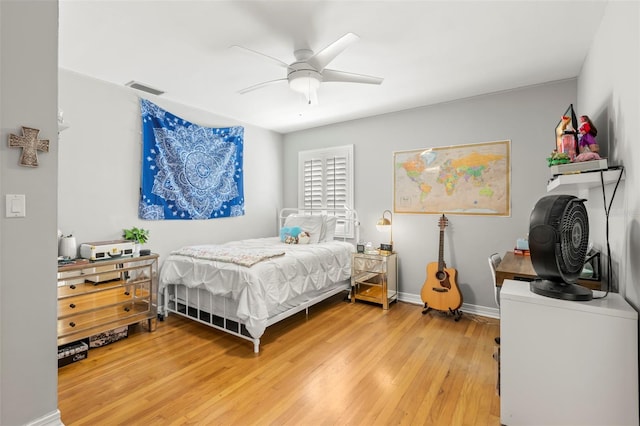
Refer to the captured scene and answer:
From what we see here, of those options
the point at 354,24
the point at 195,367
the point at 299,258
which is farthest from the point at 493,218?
the point at 195,367

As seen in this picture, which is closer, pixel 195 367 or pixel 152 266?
pixel 195 367

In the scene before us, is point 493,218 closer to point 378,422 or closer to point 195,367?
point 378,422

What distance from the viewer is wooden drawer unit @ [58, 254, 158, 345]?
2.43 meters

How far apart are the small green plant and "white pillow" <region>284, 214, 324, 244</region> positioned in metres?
1.79

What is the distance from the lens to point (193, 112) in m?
3.80

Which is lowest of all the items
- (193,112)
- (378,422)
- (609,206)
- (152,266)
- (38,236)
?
(378,422)

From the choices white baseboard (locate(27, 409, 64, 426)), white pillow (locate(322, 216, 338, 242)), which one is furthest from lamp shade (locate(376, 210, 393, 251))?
white baseboard (locate(27, 409, 64, 426))

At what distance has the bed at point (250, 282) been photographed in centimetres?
257

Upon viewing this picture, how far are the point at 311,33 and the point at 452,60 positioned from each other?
128cm

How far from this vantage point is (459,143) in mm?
3576

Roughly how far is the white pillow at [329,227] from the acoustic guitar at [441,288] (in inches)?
52.4

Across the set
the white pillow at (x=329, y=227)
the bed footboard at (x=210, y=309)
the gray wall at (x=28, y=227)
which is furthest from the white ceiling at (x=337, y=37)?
the bed footboard at (x=210, y=309)

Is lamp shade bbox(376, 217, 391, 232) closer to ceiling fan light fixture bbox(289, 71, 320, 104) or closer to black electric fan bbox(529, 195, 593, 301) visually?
A: ceiling fan light fixture bbox(289, 71, 320, 104)

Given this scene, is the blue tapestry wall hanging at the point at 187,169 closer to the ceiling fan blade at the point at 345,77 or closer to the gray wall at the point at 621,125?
the ceiling fan blade at the point at 345,77
